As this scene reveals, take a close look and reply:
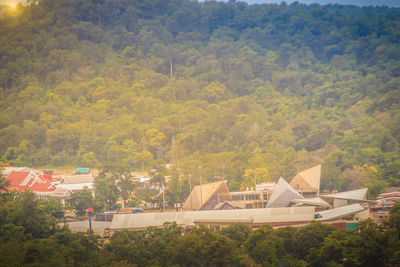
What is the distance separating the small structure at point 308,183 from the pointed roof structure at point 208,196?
7585mm

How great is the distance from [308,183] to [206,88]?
53.5 m

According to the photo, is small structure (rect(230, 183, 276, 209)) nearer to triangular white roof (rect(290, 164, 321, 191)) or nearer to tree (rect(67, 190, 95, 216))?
triangular white roof (rect(290, 164, 321, 191))

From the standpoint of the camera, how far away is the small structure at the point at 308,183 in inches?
2035

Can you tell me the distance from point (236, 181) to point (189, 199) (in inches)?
451

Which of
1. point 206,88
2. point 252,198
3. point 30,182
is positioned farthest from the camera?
point 206,88

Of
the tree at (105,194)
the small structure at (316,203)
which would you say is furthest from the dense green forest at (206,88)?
the small structure at (316,203)

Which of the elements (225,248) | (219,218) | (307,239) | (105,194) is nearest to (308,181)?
(219,218)

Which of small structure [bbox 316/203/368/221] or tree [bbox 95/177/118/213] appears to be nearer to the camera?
small structure [bbox 316/203/368/221]

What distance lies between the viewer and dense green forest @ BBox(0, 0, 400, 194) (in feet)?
219

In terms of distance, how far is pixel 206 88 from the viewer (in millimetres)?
103250

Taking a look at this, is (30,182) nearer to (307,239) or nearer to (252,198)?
(252,198)

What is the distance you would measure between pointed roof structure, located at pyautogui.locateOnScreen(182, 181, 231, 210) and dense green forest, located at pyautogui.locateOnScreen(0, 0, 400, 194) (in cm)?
927

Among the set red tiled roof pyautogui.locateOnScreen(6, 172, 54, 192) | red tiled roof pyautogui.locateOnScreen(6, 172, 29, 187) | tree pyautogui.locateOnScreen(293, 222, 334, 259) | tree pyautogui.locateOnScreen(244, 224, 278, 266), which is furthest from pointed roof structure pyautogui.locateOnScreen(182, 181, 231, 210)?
red tiled roof pyautogui.locateOnScreen(6, 172, 29, 187)

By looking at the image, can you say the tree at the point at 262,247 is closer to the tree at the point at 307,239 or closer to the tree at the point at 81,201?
the tree at the point at 307,239
